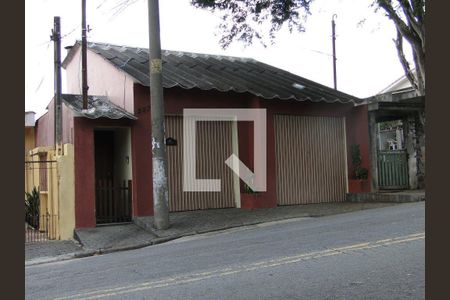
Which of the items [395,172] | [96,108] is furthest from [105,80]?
[395,172]

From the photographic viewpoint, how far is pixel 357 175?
15883mm

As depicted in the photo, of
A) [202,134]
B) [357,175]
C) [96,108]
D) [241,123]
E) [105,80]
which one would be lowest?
[357,175]

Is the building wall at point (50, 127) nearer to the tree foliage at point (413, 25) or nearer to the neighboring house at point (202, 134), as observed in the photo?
the neighboring house at point (202, 134)

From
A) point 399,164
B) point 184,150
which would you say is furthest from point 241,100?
point 399,164

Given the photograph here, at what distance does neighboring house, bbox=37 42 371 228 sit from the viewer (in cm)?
1334

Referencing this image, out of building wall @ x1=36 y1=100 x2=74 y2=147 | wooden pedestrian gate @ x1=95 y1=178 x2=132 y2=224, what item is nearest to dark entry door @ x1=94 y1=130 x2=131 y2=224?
wooden pedestrian gate @ x1=95 y1=178 x2=132 y2=224

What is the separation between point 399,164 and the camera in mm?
16422

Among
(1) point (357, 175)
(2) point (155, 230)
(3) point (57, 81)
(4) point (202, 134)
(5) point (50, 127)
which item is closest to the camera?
(2) point (155, 230)

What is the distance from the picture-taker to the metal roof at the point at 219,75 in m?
14.2

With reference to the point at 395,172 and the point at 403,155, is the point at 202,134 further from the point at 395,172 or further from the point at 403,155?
the point at 403,155

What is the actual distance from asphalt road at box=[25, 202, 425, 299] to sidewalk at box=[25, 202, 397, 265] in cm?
63

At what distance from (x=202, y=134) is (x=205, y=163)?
0.85m

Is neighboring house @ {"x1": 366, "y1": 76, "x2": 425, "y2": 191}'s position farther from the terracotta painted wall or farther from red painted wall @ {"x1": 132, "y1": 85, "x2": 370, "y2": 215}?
red painted wall @ {"x1": 132, "y1": 85, "x2": 370, "y2": 215}

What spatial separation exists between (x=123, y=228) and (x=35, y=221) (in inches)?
140
